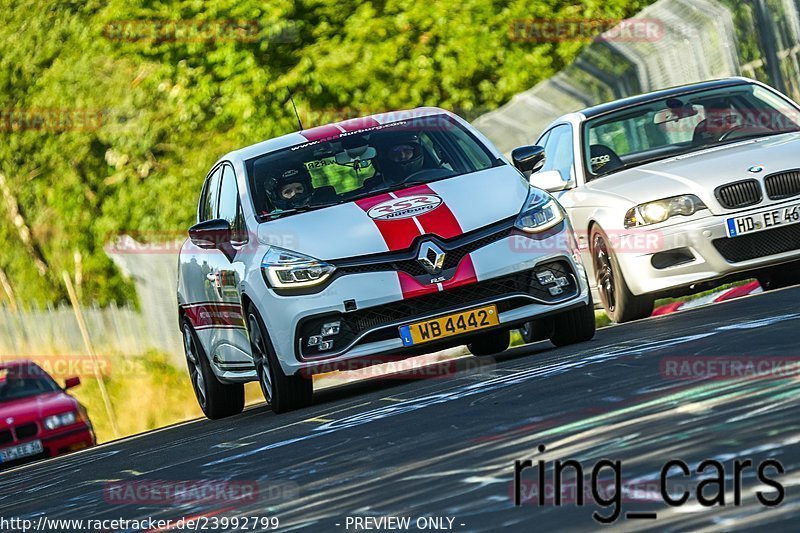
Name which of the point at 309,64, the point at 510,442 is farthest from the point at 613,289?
the point at 309,64

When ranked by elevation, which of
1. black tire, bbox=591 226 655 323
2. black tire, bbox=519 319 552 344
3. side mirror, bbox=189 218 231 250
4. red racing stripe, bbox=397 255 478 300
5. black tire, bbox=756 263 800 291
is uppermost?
side mirror, bbox=189 218 231 250

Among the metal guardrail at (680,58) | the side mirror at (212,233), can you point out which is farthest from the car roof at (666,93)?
the metal guardrail at (680,58)

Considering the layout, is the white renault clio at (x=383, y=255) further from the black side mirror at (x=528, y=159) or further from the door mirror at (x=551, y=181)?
the door mirror at (x=551, y=181)

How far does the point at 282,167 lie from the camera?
1124cm

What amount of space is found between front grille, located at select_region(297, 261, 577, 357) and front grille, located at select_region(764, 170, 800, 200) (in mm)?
2208

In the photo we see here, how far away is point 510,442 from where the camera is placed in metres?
6.78

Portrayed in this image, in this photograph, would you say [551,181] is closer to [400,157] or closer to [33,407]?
[400,157]

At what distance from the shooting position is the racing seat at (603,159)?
43.1ft

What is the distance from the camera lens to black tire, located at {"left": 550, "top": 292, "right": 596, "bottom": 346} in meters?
10.7

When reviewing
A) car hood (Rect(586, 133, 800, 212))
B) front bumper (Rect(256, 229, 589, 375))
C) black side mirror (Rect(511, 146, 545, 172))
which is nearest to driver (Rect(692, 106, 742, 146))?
car hood (Rect(586, 133, 800, 212))

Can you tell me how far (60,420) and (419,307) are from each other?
8.39 meters

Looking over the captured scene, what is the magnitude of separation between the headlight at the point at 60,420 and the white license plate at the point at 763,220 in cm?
815

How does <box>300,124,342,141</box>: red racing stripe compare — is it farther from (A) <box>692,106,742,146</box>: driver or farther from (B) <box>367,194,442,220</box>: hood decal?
(A) <box>692,106,742,146</box>: driver

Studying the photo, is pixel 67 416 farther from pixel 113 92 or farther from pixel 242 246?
pixel 113 92
